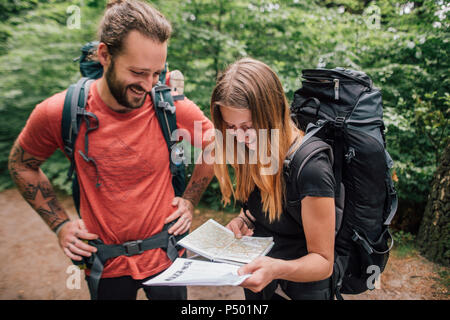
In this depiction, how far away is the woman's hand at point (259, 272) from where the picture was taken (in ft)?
3.96

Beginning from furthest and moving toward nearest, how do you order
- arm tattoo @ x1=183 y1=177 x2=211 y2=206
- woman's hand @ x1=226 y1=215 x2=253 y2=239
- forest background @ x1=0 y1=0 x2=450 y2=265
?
forest background @ x1=0 y1=0 x2=450 y2=265 < arm tattoo @ x1=183 y1=177 x2=211 y2=206 < woman's hand @ x1=226 y1=215 x2=253 y2=239

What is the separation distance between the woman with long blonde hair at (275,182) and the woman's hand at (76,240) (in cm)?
96

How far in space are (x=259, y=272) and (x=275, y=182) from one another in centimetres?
49

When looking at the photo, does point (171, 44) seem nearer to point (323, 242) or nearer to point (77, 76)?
point (77, 76)

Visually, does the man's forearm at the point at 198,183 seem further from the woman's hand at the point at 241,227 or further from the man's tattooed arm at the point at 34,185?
the man's tattooed arm at the point at 34,185

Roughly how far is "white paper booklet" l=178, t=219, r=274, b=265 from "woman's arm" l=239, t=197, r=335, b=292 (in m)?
0.11

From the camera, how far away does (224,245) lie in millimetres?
1561

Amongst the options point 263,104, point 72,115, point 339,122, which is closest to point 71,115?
point 72,115

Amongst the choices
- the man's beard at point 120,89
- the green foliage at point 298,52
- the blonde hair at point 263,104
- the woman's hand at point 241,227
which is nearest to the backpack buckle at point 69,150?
the man's beard at point 120,89

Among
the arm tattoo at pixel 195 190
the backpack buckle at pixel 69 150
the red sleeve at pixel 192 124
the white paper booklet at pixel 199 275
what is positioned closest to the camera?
the white paper booklet at pixel 199 275

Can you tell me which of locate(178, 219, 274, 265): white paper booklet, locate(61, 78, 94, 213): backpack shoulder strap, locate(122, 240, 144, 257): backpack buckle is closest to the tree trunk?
locate(178, 219, 274, 265): white paper booklet

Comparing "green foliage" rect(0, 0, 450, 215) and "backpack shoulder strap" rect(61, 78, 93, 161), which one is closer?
"backpack shoulder strap" rect(61, 78, 93, 161)

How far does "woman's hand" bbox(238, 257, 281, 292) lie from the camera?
47.6 inches

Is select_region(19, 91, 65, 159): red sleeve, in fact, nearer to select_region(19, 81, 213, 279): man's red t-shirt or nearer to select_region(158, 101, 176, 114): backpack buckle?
select_region(19, 81, 213, 279): man's red t-shirt
